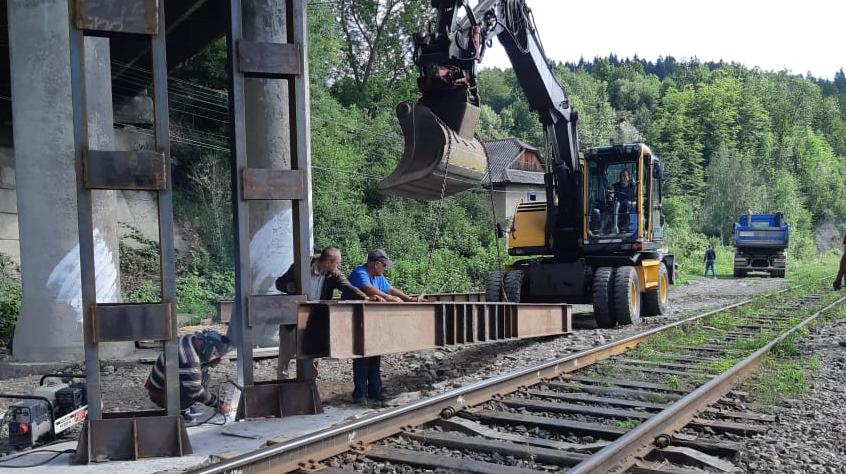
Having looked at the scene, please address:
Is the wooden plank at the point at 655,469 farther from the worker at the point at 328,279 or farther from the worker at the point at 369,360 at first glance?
the worker at the point at 328,279

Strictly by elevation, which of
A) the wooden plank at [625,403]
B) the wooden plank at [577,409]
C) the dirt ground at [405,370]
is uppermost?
the wooden plank at [577,409]

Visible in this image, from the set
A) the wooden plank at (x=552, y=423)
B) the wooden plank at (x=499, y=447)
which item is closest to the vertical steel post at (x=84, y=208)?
the wooden plank at (x=499, y=447)

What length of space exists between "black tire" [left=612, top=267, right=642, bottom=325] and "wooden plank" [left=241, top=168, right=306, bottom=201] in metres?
8.12

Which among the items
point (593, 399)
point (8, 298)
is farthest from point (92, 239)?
point (8, 298)

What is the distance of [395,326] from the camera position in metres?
6.43

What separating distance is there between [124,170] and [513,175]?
40.6 meters

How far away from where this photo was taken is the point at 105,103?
10.4m

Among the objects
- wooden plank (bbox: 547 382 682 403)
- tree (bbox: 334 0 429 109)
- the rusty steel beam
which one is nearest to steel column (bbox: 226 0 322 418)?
the rusty steel beam

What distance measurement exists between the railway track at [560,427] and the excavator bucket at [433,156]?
2447 mm

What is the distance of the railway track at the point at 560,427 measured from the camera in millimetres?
4512

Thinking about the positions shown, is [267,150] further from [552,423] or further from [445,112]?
[552,423]

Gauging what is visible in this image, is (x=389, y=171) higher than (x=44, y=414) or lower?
higher

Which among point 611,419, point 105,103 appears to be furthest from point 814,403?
point 105,103

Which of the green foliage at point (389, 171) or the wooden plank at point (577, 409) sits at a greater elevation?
the green foliage at point (389, 171)
